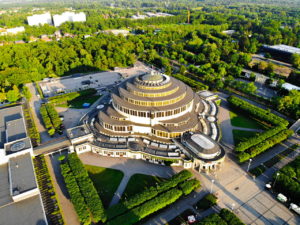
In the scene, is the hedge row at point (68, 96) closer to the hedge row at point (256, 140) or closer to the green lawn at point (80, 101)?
the green lawn at point (80, 101)

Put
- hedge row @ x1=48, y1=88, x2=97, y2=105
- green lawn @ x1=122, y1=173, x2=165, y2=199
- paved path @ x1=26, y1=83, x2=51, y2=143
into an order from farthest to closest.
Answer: hedge row @ x1=48, y1=88, x2=97, y2=105 → paved path @ x1=26, y1=83, x2=51, y2=143 → green lawn @ x1=122, y1=173, x2=165, y2=199

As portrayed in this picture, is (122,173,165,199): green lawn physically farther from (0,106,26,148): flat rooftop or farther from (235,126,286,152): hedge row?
(0,106,26,148): flat rooftop

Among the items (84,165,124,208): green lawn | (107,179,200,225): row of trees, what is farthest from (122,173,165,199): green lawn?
(107,179,200,225): row of trees

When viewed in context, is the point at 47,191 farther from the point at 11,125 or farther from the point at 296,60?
the point at 296,60

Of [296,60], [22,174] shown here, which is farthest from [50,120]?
[296,60]

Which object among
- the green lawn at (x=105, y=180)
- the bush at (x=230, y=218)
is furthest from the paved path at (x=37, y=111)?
the bush at (x=230, y=218)

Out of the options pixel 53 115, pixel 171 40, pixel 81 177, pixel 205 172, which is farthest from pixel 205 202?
pixel 171 40

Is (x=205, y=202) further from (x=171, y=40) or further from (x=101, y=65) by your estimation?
(x=171, y=40)
